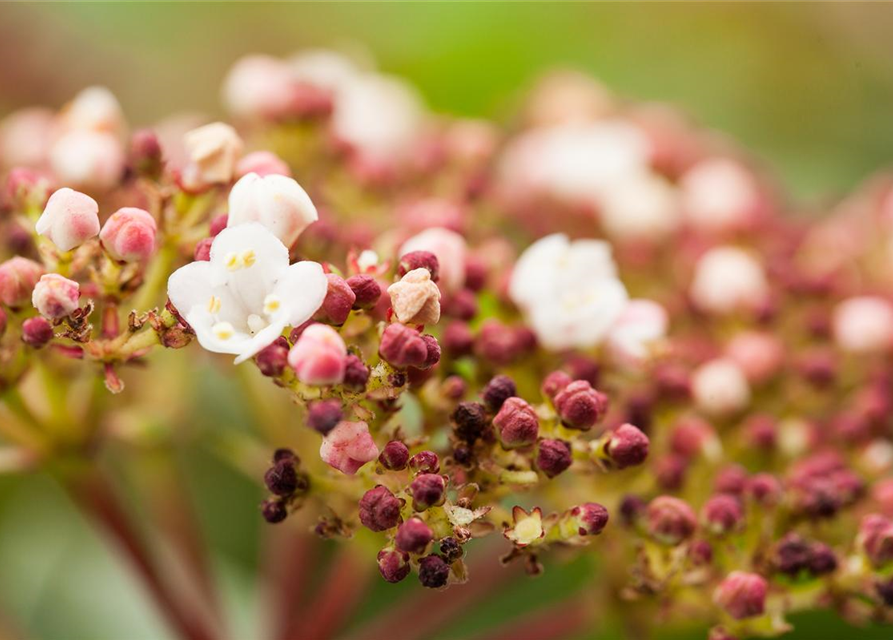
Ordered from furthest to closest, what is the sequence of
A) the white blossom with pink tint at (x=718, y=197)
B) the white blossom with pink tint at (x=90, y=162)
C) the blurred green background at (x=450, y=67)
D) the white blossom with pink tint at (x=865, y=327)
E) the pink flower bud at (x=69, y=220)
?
the blurred green background at (x=450, y=67) < the white blossom with pink tint at (x=718, y=197) < the white blossom with pink tint at (x=865, y=327) < the white blossom with pink tint at (x=90, y=162) < the pink flower bud at (x=69, y=220)

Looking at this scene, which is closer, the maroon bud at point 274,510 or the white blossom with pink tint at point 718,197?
the maroon bud at point 274,510

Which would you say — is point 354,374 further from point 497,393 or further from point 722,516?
point 722,516

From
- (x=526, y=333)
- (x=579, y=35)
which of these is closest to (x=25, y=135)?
(x=526, y=333)

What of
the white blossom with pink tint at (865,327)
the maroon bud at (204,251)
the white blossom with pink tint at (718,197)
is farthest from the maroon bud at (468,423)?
the white blossom with pink tint at (718,197)

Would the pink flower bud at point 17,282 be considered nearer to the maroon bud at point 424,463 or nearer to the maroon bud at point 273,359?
the maroon bud at point 273,359

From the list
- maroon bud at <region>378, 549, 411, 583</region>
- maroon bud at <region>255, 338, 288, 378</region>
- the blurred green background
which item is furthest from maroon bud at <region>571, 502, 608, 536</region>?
the blurred green background

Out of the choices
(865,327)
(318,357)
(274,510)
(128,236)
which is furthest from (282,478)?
(865,327)
